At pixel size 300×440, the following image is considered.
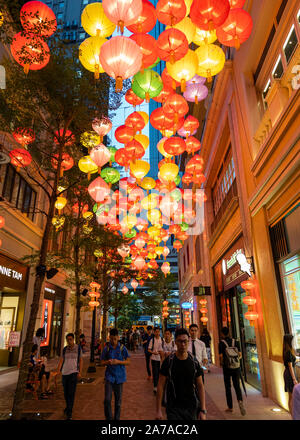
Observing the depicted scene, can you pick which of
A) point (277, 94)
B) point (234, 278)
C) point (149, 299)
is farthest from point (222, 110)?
point (149, 299)

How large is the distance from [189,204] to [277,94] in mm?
7739

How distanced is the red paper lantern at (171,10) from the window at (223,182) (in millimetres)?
7558


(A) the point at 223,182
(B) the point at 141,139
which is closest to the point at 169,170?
(B) the point at 141,139

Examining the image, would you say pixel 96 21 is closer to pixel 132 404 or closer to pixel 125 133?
pixel 125 133

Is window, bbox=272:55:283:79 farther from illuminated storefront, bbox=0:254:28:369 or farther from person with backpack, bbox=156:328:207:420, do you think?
illuminated storefront, bbox=0:254:28:369

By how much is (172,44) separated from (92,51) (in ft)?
5.63

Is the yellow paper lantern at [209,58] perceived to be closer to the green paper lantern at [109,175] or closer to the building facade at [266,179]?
the building facade at [266,179]

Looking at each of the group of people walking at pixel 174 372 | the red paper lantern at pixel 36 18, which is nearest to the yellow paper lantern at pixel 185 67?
the red paper lantern at pixel 36 18

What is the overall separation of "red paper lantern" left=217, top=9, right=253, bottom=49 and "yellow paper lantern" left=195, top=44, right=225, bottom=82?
262 millimetres

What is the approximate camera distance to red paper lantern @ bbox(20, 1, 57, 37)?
5738mm

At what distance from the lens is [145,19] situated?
5.58 meters

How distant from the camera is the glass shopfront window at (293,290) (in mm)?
6324

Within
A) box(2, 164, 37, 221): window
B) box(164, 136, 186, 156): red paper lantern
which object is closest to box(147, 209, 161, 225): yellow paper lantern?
box(164, 136, 186, 156): red paper lantern

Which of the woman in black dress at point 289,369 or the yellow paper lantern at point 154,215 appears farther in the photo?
the yellow paper lantern at point 154,215
